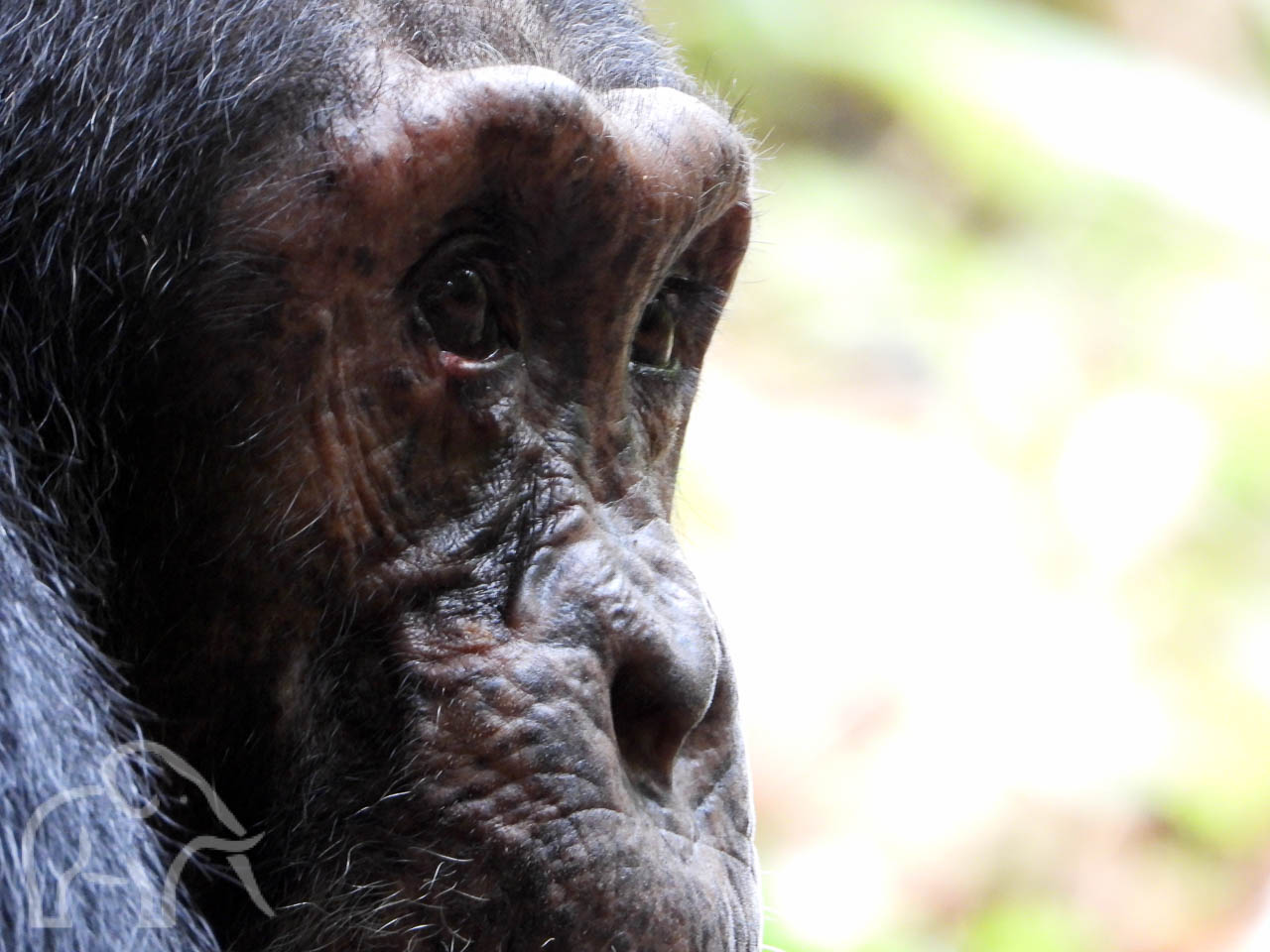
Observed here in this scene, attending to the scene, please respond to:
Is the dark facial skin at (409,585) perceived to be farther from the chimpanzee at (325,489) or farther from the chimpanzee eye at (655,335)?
the chimpanzee eye at (655,335)

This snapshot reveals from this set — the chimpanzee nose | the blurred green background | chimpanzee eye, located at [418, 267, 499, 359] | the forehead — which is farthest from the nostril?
the blurred green background

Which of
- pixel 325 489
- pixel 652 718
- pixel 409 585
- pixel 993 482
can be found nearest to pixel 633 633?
pixel 652 718

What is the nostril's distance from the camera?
1.80 m

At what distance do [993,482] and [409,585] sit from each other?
493 centimetres

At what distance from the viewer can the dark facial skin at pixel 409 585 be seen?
5.58 ft

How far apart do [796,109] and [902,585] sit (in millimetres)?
3625

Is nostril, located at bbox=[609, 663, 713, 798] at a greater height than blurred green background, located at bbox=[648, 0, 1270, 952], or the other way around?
nostril, located at bbox=[609, 663, 713, 798]

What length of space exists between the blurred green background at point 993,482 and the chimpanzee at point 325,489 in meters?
1.56

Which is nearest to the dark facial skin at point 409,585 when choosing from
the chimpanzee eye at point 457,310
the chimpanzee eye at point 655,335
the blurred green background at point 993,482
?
the chimpanzee eye at point 457,310

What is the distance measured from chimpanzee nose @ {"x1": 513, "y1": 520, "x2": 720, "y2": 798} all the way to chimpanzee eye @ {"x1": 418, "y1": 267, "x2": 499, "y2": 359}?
0.23 meters

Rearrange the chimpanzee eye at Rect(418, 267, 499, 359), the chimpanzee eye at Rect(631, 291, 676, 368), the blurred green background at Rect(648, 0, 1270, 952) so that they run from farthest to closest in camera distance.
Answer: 1. the blurred green background at Rect(648, 0, 1270, 952)
2. the chimpanzee eye at Rect(631, 291, 676, 368)
3. the chimpanzee eye at Rect(418, 267, 499, 359)

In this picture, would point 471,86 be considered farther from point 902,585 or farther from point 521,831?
point 902,585

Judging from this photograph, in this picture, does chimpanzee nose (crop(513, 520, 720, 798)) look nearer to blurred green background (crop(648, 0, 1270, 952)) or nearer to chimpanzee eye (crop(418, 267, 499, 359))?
chimpanzee eye (crop(418, 267, 499, 359))

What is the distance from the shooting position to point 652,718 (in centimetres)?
182
